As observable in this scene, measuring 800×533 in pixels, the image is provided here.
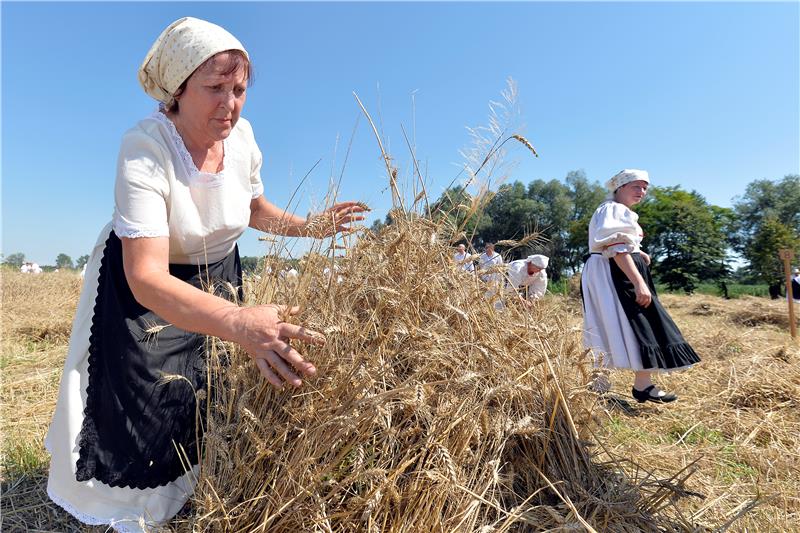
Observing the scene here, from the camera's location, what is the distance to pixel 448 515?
44.6 inches

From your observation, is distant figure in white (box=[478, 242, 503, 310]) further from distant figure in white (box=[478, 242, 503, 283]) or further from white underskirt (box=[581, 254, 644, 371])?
white underskirt (box=[581, 254, 644, 371])

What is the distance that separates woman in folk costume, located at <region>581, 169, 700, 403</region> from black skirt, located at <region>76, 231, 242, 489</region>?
2.95 m

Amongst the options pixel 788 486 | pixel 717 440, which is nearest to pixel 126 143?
pixel 788 486

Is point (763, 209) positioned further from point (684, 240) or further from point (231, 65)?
point (231, 65)

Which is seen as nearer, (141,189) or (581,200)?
(141,189)

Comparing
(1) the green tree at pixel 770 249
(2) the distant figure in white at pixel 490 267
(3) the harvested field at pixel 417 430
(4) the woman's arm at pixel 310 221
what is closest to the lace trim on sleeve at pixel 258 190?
(4) the woman's arm at pixel 310 221

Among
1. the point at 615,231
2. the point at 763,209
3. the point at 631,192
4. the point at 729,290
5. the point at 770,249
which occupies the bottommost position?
the point at 729,290

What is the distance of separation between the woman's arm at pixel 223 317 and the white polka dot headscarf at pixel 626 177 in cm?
349

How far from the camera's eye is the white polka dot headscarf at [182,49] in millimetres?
1261

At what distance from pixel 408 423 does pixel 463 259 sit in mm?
554

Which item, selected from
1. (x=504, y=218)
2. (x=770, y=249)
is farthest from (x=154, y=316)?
(x=770, y=249)

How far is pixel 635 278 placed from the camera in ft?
11.5

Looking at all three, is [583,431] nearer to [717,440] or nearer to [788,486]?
[788,486]

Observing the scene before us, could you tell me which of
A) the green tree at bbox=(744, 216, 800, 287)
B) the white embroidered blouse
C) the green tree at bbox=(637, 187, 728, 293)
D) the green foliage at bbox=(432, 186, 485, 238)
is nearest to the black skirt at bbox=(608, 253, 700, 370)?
the green foliage at bbox=(432, 186, 485, 238)
